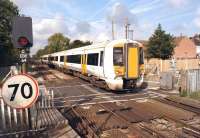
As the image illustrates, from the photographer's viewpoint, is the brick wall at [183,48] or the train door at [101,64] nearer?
the train door at [101,64]

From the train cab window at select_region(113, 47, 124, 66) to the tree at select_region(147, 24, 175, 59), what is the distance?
37.1 metres

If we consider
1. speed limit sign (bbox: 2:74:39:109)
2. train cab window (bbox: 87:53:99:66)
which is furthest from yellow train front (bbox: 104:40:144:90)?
speed limit sign (bbox: 2:74:39:109)

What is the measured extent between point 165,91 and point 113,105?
563 cm

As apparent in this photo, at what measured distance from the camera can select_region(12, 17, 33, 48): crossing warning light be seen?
22.2 feet

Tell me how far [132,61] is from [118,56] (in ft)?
2.80

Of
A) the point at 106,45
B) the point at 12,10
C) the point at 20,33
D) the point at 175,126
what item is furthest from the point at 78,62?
the point at 12,10

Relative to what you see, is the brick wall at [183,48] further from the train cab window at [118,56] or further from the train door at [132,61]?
the train cab window at [118,56]

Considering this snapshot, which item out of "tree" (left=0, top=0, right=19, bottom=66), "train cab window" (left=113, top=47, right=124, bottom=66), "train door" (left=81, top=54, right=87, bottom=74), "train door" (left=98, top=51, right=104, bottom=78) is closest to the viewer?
"train cab window" (left=113, top=47, right=124, bottom=66)

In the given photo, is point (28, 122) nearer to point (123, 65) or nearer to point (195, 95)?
point (123, 65)

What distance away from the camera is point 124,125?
9.70 meters

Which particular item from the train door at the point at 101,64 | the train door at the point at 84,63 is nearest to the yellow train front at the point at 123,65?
the train door at the point at 101,64

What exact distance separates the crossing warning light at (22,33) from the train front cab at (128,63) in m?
10.1

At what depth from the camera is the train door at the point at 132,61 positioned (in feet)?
55.2

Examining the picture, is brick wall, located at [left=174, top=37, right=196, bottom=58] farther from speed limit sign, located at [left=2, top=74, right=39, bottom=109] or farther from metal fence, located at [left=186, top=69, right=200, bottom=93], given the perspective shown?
speed limit sign, located at [left=2, top=74, right=39, bottom=109]
